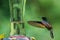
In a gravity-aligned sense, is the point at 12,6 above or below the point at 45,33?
above

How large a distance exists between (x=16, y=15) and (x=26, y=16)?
58mm

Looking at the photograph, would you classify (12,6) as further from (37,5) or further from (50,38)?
(50,38)

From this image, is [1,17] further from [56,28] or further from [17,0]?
[56,28]

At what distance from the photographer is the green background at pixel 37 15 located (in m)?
0.76

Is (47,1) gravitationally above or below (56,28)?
above

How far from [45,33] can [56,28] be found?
7cm

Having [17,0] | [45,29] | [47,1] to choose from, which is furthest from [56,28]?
[17,0]

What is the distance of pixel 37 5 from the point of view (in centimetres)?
76

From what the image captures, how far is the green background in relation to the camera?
2.49 ft

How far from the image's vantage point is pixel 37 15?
77 centimetres

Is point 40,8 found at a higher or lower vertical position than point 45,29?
higher

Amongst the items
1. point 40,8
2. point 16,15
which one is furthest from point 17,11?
point 40,8

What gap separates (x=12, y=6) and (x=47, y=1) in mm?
204

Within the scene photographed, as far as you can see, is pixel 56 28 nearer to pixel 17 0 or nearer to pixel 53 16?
pixel 53 16
